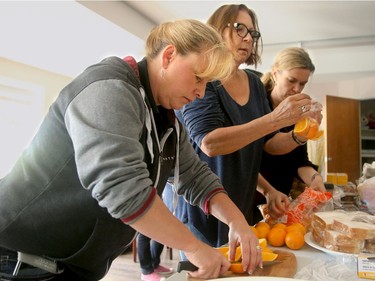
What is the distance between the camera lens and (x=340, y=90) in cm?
512

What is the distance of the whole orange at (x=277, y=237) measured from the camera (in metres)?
0.88

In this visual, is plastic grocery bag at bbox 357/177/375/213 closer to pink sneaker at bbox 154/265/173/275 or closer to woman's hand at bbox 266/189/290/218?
woman's hand at bbox 266/189/290/218

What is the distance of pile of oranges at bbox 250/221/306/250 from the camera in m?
0.85

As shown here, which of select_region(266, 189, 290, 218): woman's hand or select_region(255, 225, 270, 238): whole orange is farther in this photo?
select_region(266, 189, 290, 218): woman's hand

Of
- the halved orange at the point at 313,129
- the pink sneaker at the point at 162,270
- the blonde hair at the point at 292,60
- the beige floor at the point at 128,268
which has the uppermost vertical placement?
the blonde hair at the point at 292,60

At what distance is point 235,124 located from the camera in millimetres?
1120

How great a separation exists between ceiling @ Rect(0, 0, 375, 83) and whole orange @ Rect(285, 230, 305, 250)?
2.30m

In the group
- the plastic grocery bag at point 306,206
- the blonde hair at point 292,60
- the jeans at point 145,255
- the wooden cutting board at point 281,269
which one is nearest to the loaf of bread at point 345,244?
the wooden cutting board at point 281,269

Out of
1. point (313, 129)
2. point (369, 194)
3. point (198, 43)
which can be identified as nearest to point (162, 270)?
point (369, 194)

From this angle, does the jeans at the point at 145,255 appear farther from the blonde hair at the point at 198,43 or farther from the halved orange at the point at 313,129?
the blonde hair at the point at 198,43

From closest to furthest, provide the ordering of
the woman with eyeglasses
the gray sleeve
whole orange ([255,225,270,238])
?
1. the gray sleeve
2. whole orange ([255,225,270,238])
3. the woman with eyeglasses

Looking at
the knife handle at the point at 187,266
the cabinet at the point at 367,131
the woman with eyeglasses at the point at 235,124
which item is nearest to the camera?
the knife handle at the point at 187,266

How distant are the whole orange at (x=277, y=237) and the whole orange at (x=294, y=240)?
0.06 feet

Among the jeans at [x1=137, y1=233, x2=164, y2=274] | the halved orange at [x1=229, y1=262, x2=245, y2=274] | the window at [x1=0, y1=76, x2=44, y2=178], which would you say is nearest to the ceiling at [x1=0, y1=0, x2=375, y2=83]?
the window at [x1=0, y1=76, x2=44, y2=178]
